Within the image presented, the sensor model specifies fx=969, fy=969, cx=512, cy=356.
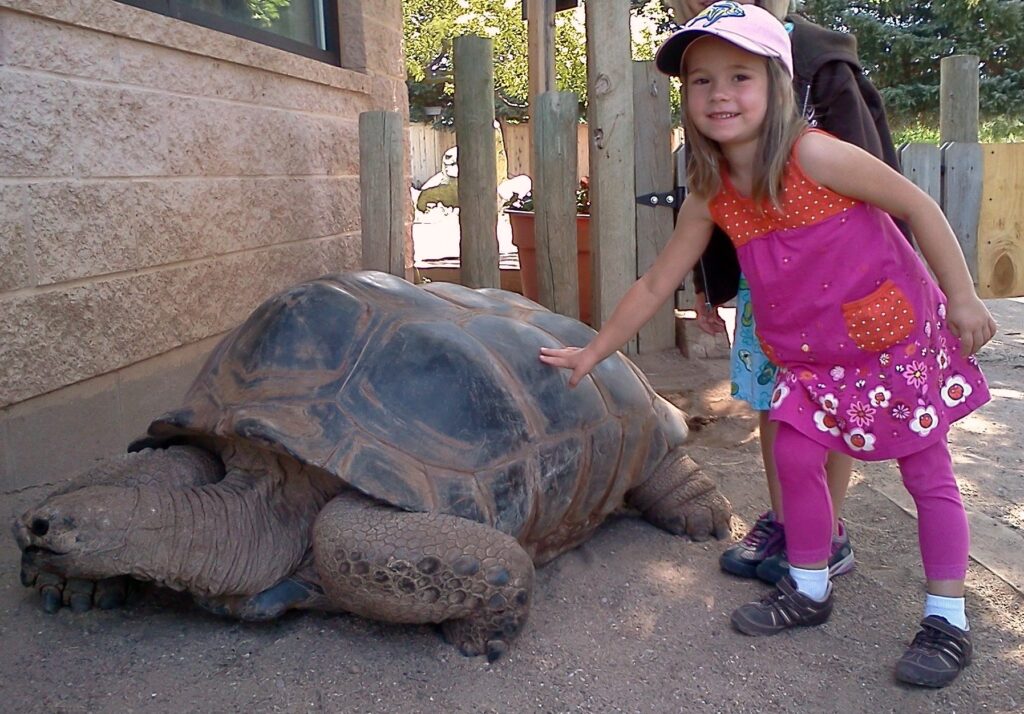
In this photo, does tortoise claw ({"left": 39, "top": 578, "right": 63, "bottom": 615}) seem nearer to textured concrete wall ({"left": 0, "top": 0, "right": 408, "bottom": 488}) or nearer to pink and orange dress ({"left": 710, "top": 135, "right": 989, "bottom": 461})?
textured concrete wall ({"left": 0, "top": 0, "right": 408, "bottom": 488})

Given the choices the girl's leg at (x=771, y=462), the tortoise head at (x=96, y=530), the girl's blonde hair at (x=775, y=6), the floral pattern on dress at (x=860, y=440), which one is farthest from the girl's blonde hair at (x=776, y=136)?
the tortoise head at (x=96, y=530)

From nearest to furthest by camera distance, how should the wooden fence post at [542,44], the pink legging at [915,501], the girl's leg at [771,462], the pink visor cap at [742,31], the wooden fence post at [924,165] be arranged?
the pink visor cap at [742,31] < the pink legging at [915,501] < the girl's leg at [771,462] < the wooden fence post at [924,165] < the wooden fence post at [542,44]

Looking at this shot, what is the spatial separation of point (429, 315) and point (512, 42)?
13.0 meters

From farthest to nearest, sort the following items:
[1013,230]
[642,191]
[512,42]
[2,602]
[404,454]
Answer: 1. [512,42]
2. [1013,230]
3. [642,191]
4. [2,602]
5. [404,454]

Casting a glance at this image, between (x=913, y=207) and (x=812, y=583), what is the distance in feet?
3.20

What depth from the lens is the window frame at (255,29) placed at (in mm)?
3838

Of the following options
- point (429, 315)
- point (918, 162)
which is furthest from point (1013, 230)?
point (429, 315)

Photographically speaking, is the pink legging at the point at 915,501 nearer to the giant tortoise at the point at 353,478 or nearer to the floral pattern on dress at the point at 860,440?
the floral pattern on dress at the point at 860,440

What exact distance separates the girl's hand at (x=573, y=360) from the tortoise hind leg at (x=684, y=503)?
559 mm

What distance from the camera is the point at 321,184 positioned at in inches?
197

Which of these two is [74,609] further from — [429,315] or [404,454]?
[429,315]

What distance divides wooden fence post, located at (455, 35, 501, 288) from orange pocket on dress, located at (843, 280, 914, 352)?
2413 millimetres

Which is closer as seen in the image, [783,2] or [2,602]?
[2,602]

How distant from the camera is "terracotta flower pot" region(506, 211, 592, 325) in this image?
5493mm
